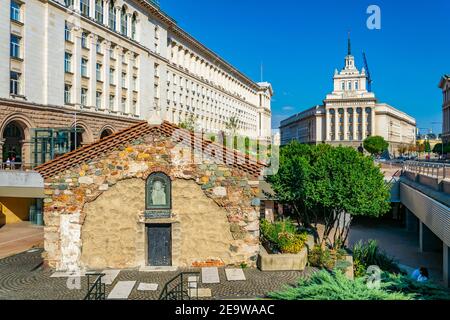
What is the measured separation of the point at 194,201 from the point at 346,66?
15733cm

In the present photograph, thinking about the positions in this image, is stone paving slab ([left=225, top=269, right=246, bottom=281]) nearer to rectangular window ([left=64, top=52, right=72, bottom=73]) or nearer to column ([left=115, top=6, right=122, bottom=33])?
rectangular window ([left=64, top=52, right=72, bottom=73])

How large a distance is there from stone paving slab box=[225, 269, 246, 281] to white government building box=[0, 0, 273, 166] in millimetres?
16492


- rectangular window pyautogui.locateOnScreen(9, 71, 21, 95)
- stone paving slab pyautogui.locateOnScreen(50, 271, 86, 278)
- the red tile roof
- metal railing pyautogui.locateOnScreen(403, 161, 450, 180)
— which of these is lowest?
stone paving slab pyautogui.locateOnScreen(50, 271, 86, 278)

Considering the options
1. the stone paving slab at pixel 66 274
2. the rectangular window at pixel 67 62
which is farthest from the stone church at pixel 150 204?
the rectangular window at pixel 67 62

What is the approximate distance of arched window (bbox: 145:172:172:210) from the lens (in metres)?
15.4

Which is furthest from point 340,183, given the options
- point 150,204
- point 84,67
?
point 84,67

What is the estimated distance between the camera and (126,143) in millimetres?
15531

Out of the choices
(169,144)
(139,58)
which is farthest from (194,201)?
(139,58)

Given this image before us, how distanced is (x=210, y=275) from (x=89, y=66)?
1335 inches

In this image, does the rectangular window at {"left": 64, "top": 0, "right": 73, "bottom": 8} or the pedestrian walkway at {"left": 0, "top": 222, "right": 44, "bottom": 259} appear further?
the rectangular window at {"left": 64, "top": 0, "right": 73, "bottom": 8}

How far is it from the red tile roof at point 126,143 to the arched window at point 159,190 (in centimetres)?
160

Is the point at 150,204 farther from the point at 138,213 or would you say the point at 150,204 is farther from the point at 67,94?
the point at 67,94

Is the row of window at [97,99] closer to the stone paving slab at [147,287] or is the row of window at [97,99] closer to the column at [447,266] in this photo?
the stone paving slab at [147,287]

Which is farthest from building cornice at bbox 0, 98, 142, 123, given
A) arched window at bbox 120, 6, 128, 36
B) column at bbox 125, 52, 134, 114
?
arched window at bbox 120, 6, 128, 36
